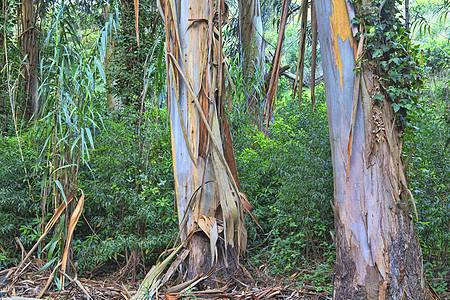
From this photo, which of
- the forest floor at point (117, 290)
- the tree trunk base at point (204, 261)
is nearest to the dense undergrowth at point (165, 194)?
the forest floor at point (117, 290)

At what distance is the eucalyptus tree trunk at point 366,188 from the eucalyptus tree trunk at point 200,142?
0.84 metres

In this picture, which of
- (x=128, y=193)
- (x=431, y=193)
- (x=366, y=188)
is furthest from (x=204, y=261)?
(x=431, y=193)

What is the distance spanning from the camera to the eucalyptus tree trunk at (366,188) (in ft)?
6.88

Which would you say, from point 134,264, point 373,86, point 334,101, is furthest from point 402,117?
point 134,264

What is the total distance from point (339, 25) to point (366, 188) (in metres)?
1.03

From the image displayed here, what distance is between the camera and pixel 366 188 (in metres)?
2.13

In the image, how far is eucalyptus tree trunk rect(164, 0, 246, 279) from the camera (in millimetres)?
2680

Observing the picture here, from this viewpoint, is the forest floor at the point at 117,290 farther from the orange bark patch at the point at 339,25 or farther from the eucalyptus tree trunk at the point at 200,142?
the orange bark patch at the point at 339,25

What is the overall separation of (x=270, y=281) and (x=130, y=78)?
318cm

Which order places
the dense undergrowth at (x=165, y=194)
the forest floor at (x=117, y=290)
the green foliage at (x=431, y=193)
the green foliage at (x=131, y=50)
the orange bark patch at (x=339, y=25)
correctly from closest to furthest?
1. the orange bark patch at (x=339, y=25)
2. the forest floor at (x=117, y=290)
3. the green foliage at (x=431, y=193)
4. the dense undergrowth at (x=165, y=194)
5. the green foliage at (x=131, y=50)

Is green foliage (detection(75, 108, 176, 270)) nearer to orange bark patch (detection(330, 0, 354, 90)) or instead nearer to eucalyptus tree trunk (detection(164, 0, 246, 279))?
eucalyptus tree trunk (detection(164, 0, 246, 279))

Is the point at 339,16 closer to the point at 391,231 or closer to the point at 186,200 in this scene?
the point at 391,231

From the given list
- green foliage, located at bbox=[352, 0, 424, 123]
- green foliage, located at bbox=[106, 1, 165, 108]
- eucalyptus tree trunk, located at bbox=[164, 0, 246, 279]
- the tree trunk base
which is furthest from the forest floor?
green foliage, located at bbox=[106, 1, 165, 108]

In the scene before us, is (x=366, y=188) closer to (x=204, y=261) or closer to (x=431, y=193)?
(x=204, y=261)
